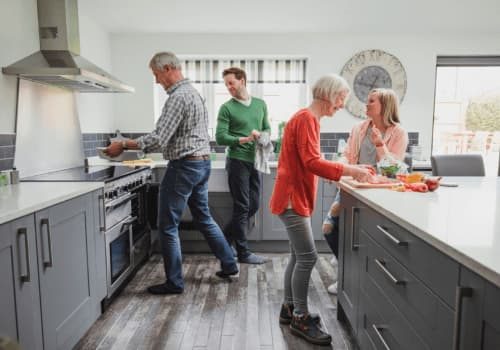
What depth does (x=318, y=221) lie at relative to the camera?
3.40 m

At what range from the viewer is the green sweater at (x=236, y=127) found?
2.93 metres

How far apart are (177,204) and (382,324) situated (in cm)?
144

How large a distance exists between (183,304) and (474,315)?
187cm

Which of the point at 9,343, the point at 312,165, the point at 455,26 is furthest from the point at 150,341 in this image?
the point at 455,26

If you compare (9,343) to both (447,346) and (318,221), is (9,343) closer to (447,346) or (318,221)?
(447,346)

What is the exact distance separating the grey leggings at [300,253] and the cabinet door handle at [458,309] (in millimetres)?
965

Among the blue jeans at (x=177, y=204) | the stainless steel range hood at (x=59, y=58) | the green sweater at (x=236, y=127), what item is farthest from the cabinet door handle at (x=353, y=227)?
the stainless steel range hood at (x=59, y=58)

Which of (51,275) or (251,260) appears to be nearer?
(51,275)

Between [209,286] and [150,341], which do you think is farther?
[209,286]

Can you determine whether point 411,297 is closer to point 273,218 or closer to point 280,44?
point 273,218

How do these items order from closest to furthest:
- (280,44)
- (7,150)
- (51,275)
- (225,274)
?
(51,275) → (7,150) → (225,274) → (280,44)

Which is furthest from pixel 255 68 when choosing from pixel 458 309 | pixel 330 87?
pixel 458 309

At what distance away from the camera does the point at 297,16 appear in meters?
3.26

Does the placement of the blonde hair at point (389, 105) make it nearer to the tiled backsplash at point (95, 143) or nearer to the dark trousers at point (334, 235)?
the dark trousers at point (334, 235)
